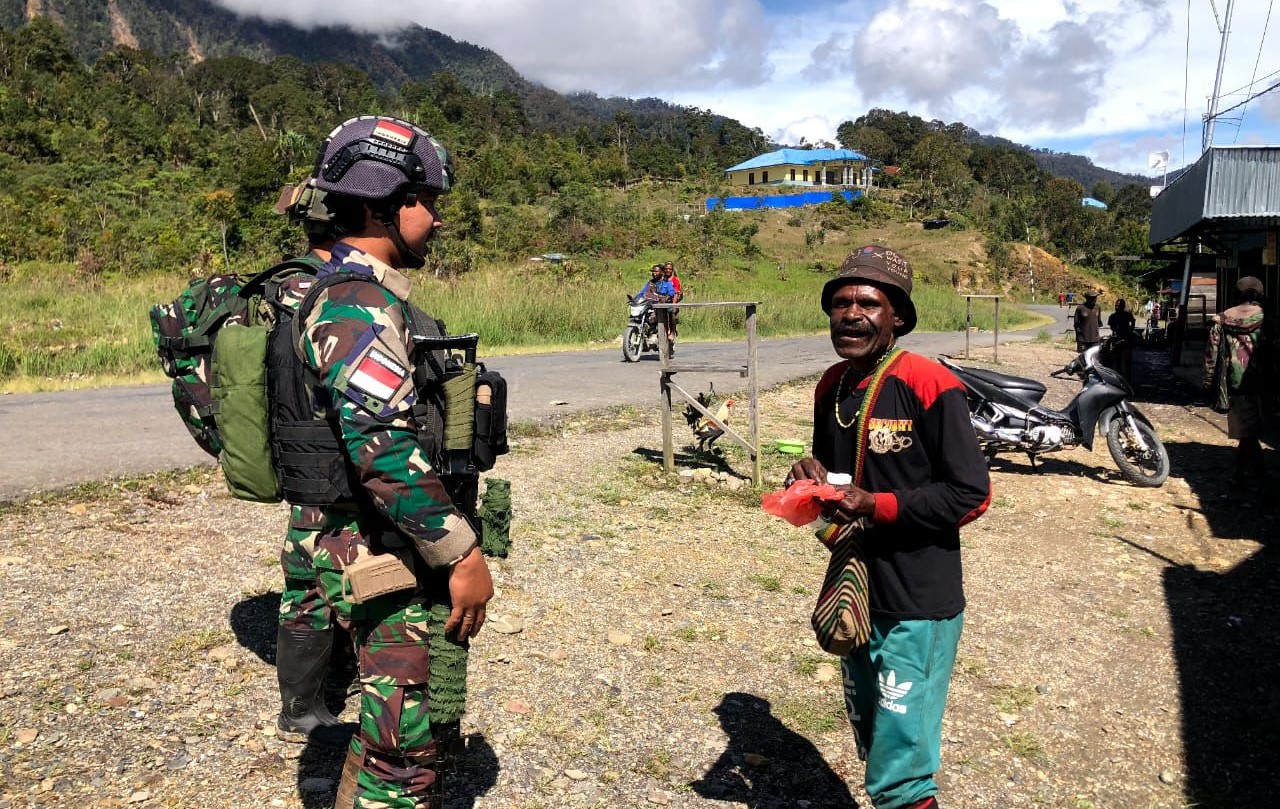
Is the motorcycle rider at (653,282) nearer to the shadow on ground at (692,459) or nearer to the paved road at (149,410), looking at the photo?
the paved road at (149,410)

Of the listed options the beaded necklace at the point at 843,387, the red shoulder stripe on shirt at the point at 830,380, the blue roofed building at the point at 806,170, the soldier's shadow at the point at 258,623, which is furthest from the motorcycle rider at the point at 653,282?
the blue roofed building at the point at 806,170

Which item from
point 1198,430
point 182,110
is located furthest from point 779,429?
point 182,110

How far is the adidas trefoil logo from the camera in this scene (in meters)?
2.25

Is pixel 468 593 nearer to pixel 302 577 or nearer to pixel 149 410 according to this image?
pixel 302 577

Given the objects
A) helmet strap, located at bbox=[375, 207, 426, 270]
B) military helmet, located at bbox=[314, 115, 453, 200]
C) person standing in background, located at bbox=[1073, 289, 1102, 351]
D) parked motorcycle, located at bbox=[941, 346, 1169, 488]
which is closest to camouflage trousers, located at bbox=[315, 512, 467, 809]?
helmet strap, located at bbox=[375, 207, 426, 270]

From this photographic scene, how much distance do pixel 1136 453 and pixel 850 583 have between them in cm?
695

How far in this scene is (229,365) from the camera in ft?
7.72

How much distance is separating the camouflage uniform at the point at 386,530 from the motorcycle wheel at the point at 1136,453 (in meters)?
7.54

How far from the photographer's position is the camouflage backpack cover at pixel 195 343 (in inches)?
113

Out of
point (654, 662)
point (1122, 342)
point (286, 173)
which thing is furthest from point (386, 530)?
point (286, 173)

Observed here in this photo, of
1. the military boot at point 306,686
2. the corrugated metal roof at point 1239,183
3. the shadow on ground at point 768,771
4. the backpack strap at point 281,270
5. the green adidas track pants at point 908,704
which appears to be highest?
the corrugated metal roof at point 1239,183

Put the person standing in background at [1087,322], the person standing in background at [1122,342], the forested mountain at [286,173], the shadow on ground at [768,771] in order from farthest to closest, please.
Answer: the forested mountain at [286,173], the person standing in background at [1087,322], the person standing in background at [1122,342], the shadow on ground at [768,771]

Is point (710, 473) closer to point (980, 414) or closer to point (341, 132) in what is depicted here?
point (980, 414)

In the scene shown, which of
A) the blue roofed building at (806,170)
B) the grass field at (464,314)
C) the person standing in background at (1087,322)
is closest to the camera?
the grass field at (464,314)
